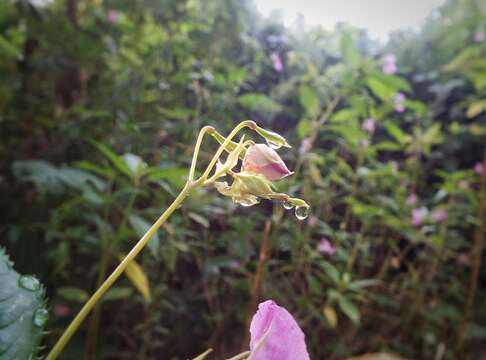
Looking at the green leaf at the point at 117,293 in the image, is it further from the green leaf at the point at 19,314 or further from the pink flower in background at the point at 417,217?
the pink flower in background at the point at 417,217

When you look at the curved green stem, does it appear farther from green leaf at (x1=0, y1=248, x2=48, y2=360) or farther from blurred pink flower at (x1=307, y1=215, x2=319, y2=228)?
blurred pink flower at (x1=307, y1=215, x2=319, y2=228)

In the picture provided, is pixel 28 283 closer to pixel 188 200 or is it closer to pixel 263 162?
pixel 263 162

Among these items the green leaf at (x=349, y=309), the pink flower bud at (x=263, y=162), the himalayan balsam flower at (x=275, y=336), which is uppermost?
the pink flower bud at (x=263, y=162)

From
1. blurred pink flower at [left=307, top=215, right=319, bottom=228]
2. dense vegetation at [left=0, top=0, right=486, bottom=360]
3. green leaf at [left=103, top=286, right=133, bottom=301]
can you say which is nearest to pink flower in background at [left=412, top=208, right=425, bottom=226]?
dense vegetation at [left=0, top=0, right=486, bottom=360]

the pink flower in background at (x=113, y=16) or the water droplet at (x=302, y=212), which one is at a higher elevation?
the pink flower in background at (x=113, y=16)

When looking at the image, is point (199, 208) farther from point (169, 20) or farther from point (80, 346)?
point (169, 20)

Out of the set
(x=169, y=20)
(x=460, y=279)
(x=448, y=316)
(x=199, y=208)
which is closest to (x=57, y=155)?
(x=199, y=208)

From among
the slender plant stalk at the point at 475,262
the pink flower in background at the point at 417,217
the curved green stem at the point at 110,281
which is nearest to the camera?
the curved green stem at the point at 110,281

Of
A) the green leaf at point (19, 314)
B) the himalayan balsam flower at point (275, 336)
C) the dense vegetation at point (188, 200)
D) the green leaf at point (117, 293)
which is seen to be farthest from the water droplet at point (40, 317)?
the green leaf at point (117, 293)
